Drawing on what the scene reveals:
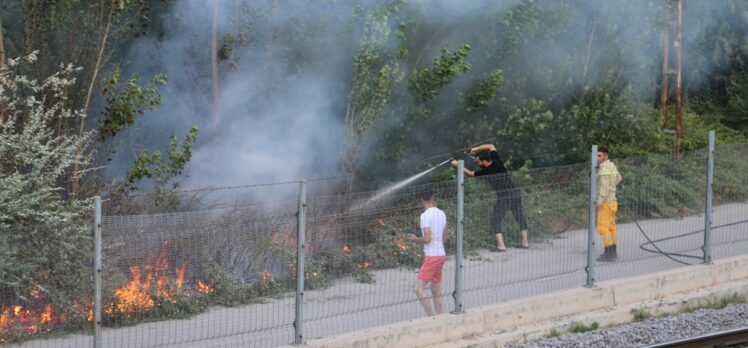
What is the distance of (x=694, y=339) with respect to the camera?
9.85 meters

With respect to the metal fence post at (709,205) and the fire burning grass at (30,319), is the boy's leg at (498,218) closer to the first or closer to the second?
the metal fence post at (709,205)

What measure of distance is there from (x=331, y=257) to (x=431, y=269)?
3.86 feet

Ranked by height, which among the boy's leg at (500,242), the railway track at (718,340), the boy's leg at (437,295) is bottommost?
the railway track at (718,340)

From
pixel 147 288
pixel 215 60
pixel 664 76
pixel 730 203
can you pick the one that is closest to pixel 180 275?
pixel 147 288

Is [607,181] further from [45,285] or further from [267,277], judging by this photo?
[45,285]

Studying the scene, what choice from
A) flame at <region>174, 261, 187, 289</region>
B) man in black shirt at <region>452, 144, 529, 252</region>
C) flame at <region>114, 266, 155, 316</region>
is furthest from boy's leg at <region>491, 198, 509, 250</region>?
flame at <region>114, 266, 155, 316</region>

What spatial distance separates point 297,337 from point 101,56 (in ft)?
16.6

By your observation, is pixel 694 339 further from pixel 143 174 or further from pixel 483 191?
pixel 143 174

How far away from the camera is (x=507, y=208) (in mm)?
10469

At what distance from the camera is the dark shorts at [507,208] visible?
10.4 metres

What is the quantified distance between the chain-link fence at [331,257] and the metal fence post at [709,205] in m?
0.02

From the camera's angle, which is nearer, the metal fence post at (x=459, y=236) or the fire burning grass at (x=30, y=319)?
the fire burning grass at (x=30, y=319)

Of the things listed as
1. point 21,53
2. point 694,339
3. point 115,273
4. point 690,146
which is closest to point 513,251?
point 694,339

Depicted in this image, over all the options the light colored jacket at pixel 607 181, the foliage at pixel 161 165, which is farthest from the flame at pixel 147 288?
the light colored jacket at pixel 607 181
